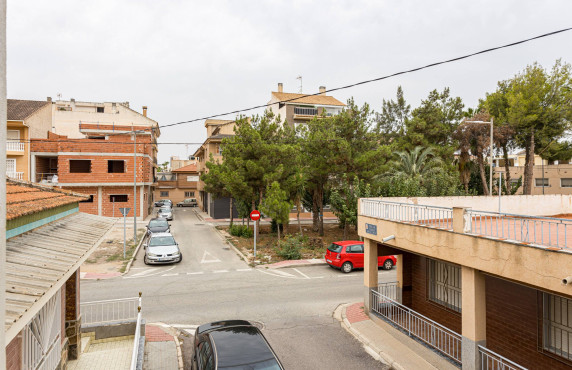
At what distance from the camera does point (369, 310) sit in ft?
40.7

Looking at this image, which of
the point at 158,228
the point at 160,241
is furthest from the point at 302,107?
the point at 160,241

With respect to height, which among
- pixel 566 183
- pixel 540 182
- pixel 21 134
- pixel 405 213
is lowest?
pixel 405 213

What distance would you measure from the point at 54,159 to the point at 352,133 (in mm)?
33934

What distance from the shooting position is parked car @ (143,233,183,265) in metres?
20.1

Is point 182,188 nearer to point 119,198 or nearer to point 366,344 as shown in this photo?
point 119,198

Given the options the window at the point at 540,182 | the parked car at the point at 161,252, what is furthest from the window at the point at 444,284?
the window at the point at 540,182

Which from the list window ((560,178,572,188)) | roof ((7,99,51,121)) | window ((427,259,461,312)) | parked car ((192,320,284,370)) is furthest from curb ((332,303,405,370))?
window ((560,178,572,188))

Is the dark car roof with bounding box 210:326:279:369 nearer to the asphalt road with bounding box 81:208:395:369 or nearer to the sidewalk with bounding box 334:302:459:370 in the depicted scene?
the asphalt road with bounding box 81:208:395:369

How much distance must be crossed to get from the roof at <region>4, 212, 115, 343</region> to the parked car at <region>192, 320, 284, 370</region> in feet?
10.4

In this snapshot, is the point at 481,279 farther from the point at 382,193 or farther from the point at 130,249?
the point at 130,249

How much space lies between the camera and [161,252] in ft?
67.2

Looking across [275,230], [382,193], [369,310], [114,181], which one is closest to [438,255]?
[369,310]

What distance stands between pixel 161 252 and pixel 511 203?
17.0 m

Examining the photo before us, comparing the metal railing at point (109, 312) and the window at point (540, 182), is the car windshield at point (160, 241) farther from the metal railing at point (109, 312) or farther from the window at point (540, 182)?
the window at point (540, 182)
